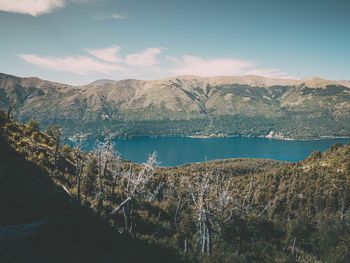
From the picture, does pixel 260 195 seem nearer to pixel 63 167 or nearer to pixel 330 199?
pixel 330 199

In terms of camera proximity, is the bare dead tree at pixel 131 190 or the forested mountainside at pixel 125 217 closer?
the forested mountainside at pixel 125 217

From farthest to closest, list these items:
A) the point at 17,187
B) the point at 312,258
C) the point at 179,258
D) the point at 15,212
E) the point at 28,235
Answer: the point at 312,258 → the point at 179,258 → the point at 17,187 → the point at 15,212 → the point at 28,235

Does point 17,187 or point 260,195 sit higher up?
point 17,187

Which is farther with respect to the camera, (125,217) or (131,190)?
(131,190)

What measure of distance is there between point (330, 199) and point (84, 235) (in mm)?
110057

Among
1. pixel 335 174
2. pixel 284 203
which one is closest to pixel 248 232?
pixel 284 203

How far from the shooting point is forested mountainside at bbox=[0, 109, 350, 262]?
2541cm

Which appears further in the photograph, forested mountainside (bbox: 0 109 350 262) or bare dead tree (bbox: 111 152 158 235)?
bare dead tree (bbox: 111 152 158 235)

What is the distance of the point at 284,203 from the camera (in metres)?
120

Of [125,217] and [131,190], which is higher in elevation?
[131,190]

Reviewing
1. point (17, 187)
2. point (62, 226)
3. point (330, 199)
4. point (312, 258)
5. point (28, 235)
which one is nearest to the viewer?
point (28, 235)

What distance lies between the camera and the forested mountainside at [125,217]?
2541 cm

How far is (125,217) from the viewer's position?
149 ft

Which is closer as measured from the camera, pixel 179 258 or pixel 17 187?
pixel 17 187
